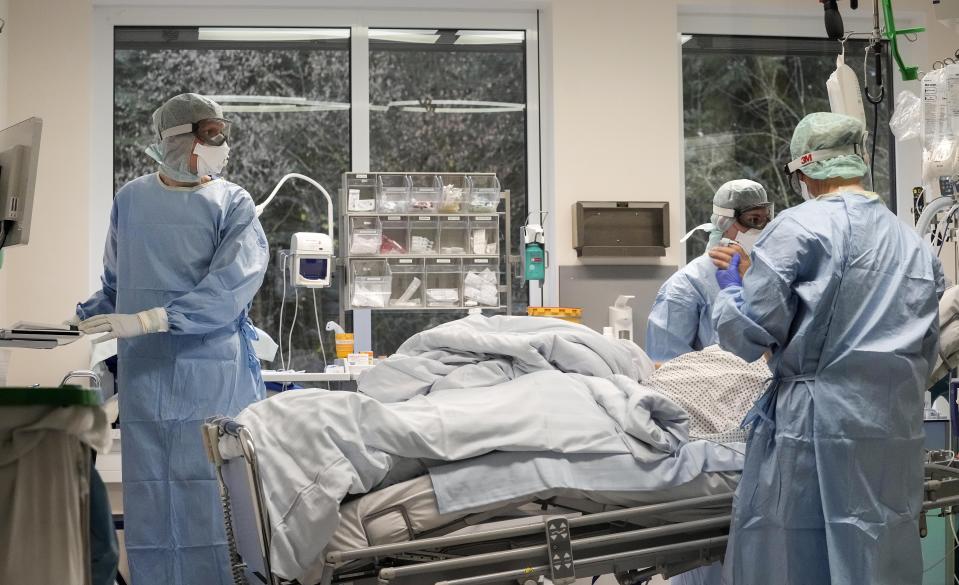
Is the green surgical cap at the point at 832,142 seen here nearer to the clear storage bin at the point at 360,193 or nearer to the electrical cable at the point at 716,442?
the electrical cable at the point at 716,442

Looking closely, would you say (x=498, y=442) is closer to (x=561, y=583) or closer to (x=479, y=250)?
(x=561, y=583)

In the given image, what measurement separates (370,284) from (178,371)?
7.01 feet

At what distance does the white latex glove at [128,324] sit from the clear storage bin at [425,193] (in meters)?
2.36

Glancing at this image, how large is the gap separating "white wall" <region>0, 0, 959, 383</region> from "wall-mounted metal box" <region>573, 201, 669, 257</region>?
0.33 ft

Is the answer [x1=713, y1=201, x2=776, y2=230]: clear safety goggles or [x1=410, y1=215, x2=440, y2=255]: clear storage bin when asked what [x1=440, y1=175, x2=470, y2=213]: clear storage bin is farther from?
[x1=713, y1=201, x2=776, y2=230]: clear safety goggles

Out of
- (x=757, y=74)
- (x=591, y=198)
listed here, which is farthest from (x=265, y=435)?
(x=757, y=74)

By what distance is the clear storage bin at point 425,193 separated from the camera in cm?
540

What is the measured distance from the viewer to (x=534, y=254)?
17.8 ft

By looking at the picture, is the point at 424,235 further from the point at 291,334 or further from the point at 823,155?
the point at 823,155

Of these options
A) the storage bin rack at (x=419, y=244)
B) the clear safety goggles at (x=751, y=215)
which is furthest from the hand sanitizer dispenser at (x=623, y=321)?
the clear safety goggles at (x=751, y=215)

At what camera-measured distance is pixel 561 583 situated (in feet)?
8.11

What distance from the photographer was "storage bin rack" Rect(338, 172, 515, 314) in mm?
5359

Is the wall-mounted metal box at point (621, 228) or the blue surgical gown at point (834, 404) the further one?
the wall-mounted metal box at point (621, 228)

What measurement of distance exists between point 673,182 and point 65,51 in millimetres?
3487
